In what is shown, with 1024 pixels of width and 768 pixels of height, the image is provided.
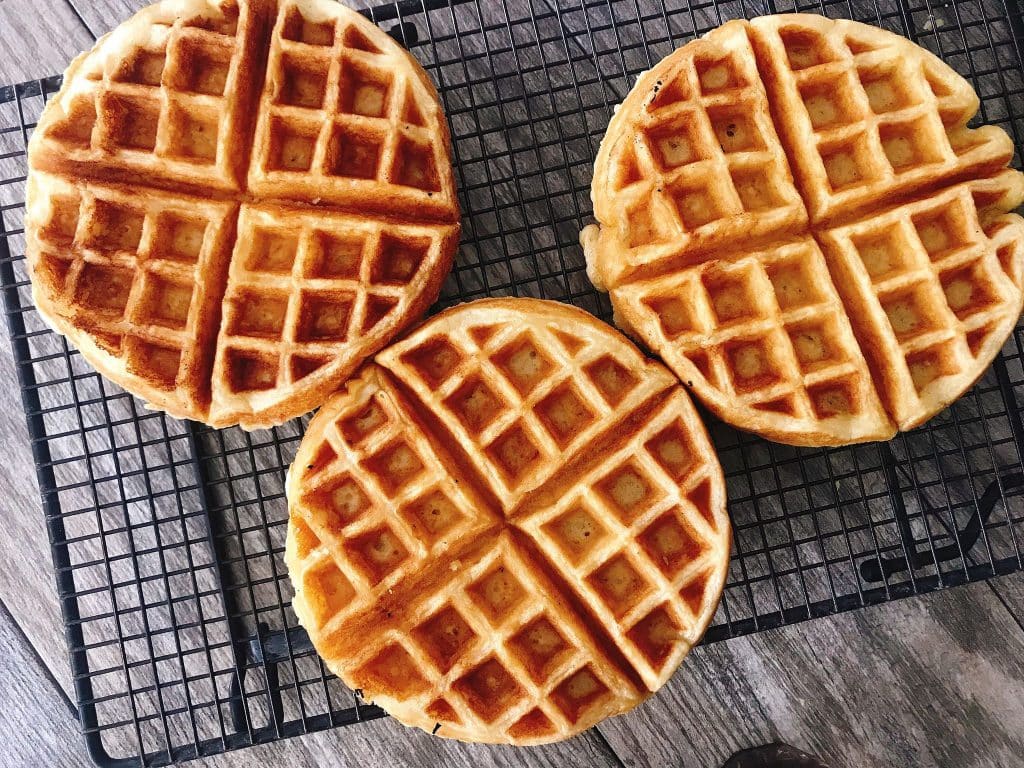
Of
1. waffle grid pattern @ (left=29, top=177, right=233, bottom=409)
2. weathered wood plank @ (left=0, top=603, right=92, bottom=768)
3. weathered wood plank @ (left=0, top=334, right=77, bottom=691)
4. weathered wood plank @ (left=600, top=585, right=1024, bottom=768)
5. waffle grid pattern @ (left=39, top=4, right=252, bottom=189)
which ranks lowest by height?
weathered wood plank @ (left=600, top=585, right=1024, bottom=768)

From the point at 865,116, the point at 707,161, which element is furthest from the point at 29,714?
the point at 865,116

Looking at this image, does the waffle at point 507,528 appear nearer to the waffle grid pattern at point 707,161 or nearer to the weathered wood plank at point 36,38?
the waffle grid pattern at point 707,161

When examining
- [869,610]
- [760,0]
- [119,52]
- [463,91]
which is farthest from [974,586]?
[119,52]

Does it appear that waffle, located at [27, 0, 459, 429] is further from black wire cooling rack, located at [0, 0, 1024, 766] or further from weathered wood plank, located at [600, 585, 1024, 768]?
weathered wood plank, located at [600, 585, 1024, 768]

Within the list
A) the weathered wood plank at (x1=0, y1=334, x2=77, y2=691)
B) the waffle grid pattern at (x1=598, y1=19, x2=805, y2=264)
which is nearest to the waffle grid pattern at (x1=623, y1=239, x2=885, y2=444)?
the waffle grid pattern at (x1=598, y1=19, x2=805, y2=264)

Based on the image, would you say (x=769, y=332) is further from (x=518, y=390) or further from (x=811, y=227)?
(x=518, y=390)

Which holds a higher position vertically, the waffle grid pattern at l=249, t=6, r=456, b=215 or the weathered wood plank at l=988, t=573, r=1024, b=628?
the waffle grid pattern at l=249, t=6, r=456, b=215
